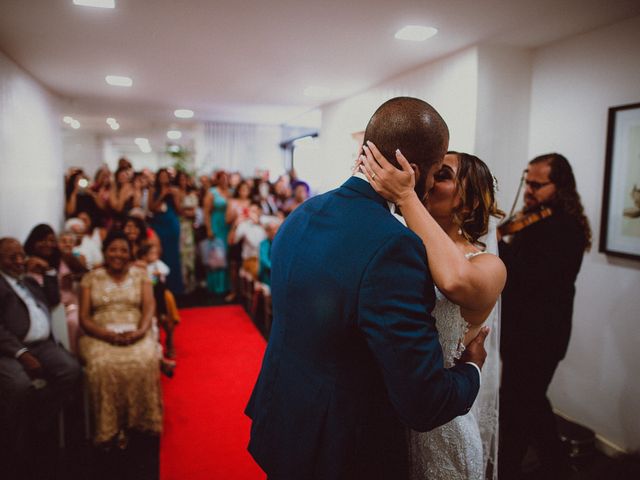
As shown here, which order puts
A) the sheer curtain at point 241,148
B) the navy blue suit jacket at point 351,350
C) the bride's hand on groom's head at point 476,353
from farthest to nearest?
the sheer curtain at point 241,148 → the bride's hand on groom's head at point 476,353 → the navy blue suit jacket at point 351,350

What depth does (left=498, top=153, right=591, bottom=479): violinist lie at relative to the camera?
2.41 meters

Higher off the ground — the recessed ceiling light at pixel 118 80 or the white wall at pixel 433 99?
the recessed ceiling light at pixel 118 80

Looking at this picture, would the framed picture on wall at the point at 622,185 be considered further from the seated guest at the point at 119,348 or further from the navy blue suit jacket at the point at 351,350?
the seated guest at the point at 119,348

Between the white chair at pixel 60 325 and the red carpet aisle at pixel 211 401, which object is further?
the white chair at pixel 60 325

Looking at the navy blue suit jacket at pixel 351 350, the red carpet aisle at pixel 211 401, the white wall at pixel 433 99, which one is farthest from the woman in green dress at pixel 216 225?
the navy blue suit jacket at pixel 351 350

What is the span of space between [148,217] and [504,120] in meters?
4.71

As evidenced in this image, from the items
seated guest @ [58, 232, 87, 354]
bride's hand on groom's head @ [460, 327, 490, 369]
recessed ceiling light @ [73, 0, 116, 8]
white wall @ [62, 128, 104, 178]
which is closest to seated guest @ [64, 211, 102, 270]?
seated guest @ [58, 232, 87, 354]

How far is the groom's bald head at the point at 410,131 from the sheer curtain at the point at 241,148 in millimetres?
8948

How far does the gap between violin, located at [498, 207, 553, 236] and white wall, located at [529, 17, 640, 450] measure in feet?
2.83

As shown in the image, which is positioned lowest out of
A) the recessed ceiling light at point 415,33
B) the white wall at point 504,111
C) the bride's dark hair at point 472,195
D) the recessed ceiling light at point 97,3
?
the bride's dark hair at point 472,195

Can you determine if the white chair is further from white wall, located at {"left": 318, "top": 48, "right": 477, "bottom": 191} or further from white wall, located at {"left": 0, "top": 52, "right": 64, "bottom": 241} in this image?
white wall, located at {"left": 318, "top": 48, "right": 477, "bottom": 191}

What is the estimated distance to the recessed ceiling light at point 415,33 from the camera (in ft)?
10.4

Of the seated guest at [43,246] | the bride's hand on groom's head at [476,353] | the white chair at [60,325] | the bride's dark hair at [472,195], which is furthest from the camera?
the seated guest at [43,246]

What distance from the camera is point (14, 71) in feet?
14.4
